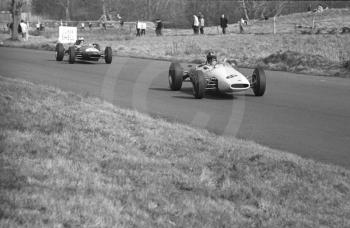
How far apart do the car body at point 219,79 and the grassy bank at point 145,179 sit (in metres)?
5.07

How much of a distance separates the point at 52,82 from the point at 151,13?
3821 inches

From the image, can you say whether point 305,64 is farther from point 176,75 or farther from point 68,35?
point 68,35

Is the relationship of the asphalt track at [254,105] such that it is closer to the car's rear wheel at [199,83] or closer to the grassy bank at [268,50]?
the car's rear wheel at [199,83]

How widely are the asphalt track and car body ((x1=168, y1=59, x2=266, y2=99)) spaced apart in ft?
0.88

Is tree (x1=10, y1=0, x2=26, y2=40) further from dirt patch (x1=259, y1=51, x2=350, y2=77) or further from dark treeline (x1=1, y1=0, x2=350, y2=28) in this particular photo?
dark treeline (x1=1, y1=0, x2=350, y2=28)

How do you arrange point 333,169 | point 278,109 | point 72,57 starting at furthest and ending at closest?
point 72,57 → point 278,109 → point 333,169

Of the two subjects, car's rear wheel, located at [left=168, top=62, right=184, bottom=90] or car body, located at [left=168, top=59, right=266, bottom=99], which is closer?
car body, located at [left=168, top=59, right=266, bottom=99]

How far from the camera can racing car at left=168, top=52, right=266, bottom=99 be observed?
1477 cm

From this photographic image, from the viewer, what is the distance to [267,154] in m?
8.62

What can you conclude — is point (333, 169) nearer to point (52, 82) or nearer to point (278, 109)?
point (278, 109)

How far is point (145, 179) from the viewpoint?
6.27 metres

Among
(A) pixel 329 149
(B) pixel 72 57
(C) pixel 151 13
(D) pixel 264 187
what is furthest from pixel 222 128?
(C) pixel 151 13

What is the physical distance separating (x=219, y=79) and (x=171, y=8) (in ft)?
331

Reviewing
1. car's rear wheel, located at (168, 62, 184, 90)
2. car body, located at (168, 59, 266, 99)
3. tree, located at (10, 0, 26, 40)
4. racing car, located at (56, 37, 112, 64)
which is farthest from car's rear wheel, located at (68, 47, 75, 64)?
tree, located at (10, 0, 26, 40)
